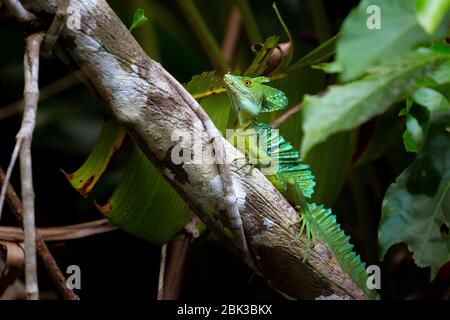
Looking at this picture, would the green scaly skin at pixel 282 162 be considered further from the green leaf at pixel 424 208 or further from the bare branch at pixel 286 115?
the green leaf at pixel 424 208

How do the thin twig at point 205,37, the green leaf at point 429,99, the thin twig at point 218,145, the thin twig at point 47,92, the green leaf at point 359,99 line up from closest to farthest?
the green leaf at point 359,99 < the green leaf at point 429,99 < the thin twig at point 218,145 < the thin twig at point 205,37 < the thin twig at point 47,92

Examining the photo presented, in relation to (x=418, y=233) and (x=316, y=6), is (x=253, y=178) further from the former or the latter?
(x=316, y=6)

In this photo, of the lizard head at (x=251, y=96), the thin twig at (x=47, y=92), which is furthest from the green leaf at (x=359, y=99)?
the thin twig at (x=47, y=92)

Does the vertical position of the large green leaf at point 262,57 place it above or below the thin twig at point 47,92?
below

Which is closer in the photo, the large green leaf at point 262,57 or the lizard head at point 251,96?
the large green leaf at point 262,57

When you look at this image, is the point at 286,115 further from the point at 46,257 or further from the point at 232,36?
the point at 232,36
